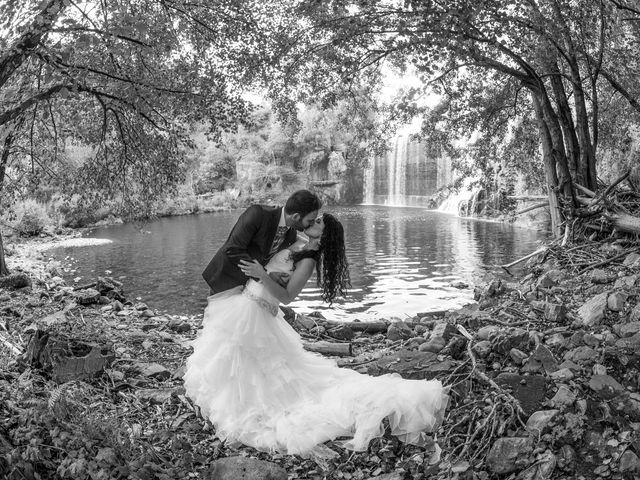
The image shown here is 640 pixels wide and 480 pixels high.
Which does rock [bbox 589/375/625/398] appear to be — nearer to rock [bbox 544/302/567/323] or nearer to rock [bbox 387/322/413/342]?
rock [bbox 544/302/567/323]

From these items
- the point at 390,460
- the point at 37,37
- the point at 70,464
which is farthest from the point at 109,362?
the point at 37,37

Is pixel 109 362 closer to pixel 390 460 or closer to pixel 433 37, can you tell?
pixel 390 460

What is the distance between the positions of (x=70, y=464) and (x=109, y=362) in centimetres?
197

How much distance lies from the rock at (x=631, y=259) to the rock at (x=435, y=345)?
13.2 ft

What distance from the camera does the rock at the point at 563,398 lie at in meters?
3.74

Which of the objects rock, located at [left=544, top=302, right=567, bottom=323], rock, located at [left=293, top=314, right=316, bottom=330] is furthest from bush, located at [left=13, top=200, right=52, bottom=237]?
rock, located at [left=544, top=302, right=567, bottom=323]

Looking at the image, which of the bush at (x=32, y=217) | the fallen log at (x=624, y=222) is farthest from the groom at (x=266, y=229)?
the bush at (x=32, y=217)

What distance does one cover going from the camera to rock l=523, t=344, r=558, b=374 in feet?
14.2

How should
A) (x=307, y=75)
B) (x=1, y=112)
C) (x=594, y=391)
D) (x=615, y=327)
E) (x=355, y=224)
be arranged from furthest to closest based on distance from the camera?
(x=355, y=224)
(x=307, y=75)
(x=1, y=112)
(x=615, y=327)
(x=594, y=391)

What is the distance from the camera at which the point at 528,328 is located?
5621 millimetres

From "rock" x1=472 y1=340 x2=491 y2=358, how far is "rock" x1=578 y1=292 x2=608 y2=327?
1.27 m

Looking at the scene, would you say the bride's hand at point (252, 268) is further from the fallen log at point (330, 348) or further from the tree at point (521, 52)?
the tree at point (521, 52)

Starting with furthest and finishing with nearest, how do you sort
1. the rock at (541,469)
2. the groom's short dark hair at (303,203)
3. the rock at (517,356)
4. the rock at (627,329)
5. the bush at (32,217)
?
the bush at (32,217) → the rock at (627,329) → the rock at (517,356) → the groom's short dark hair at (303,203) → the rock at (541,469)

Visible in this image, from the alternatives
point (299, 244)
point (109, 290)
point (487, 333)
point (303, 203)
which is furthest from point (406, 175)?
point (303, 203)
